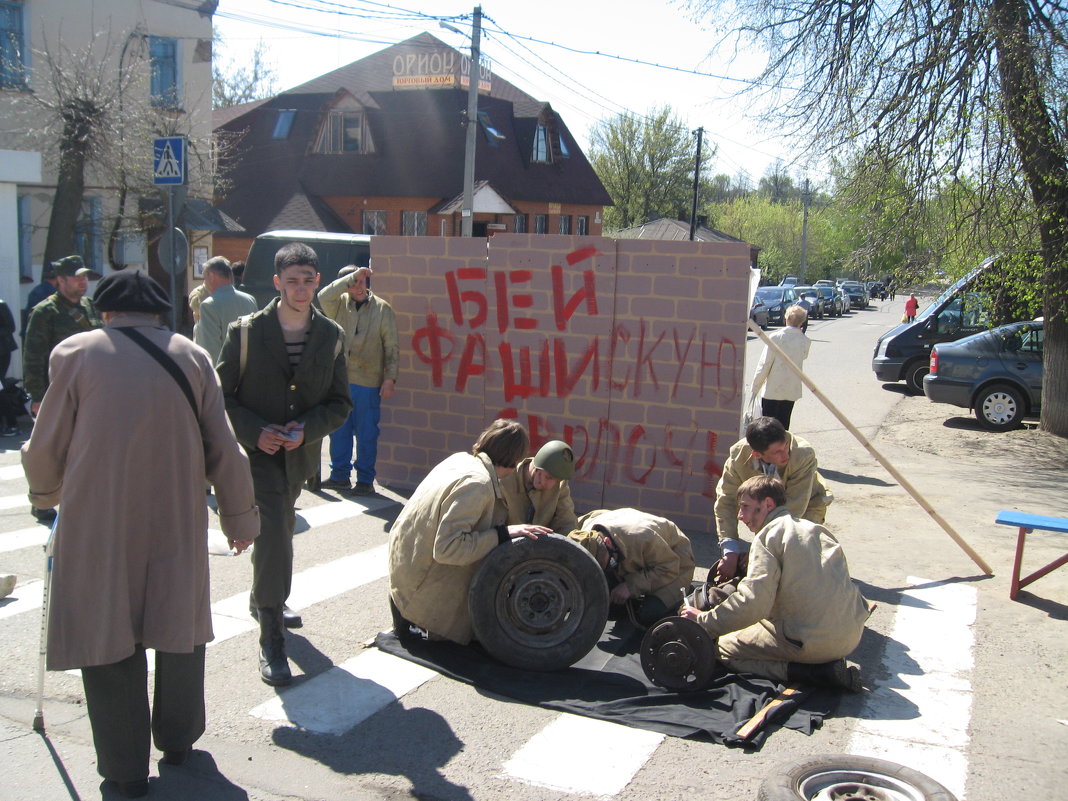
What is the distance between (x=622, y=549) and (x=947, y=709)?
1906 mm

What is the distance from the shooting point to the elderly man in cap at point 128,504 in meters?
3.68

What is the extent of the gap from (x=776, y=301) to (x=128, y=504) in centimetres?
3997

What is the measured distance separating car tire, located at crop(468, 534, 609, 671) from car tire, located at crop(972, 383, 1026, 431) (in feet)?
37.0

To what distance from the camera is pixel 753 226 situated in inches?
2901

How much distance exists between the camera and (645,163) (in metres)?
61.7

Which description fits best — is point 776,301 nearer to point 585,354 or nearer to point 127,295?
point 585,354

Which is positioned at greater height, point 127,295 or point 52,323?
point 127,295

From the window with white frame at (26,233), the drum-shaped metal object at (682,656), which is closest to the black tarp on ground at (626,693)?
the drum-shaped metal object at (682,656)

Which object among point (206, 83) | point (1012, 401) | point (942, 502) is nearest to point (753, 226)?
point (206, 83)

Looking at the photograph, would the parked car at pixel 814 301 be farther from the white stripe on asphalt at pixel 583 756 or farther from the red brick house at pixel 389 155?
the white stripe on asphalt at pixel 583 756

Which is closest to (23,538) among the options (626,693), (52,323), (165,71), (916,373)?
(52,323)

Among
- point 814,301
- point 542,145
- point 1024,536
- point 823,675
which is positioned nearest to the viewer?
point 823,675

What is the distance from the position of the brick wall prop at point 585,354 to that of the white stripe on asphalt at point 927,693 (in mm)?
2153

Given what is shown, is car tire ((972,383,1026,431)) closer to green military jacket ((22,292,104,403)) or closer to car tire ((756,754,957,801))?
car tire ((756,754,957,801))
